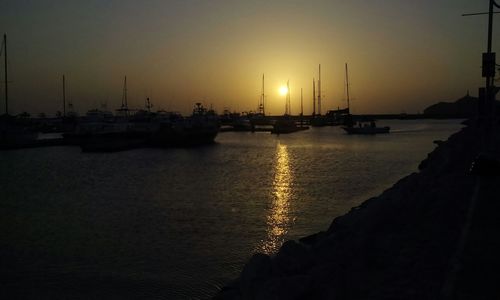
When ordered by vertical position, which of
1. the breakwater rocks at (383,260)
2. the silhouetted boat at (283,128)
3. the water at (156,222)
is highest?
the silhouetted boat at (283,128)

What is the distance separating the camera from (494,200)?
9.57 metres

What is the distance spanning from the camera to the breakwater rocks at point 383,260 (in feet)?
19.2

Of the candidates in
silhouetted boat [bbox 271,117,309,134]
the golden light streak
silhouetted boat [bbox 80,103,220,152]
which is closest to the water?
the golden light streak

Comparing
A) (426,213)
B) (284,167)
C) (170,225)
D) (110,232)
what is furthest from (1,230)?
(284,167)

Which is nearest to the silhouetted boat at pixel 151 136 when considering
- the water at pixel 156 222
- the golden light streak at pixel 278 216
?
the water at pixel 156 222

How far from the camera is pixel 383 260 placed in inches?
273

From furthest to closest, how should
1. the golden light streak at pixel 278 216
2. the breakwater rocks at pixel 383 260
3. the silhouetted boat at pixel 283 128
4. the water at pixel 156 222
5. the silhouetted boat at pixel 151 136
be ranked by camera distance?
the silhouetted boat at pixel 283 128 → the silhouetted boat at pixel 151 136 → the golden light streak at pixel 278 216 → the water at pixel 156 222 → the breakwater rocks at pixel 383 260

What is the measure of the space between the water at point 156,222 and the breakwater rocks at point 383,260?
2.53 meters

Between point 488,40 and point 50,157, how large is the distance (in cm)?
4631

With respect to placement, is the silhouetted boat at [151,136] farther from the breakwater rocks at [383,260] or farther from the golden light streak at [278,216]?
the breakwater rocks at [383,260]

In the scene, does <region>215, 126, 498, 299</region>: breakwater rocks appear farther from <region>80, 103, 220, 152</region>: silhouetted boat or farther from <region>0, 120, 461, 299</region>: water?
<region>80, 103, 220, 152</region>: silhouetted boat

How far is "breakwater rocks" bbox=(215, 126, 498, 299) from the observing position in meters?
5.85

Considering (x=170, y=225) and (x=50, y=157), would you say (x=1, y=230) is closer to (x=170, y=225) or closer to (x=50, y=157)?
(x=170, y=225)

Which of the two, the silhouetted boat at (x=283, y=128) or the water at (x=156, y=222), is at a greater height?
the silhouetted boat at (x=283, y=128)
